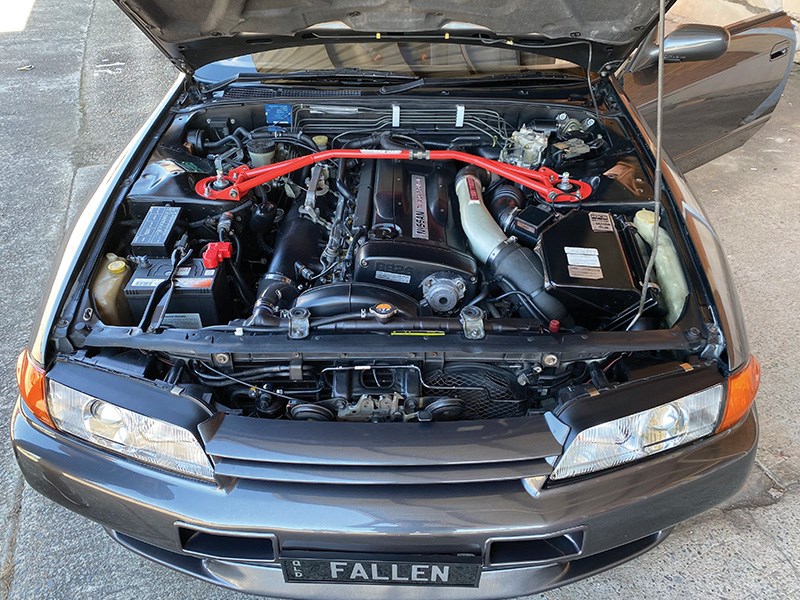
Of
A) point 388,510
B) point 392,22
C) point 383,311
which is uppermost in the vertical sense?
point 392,22

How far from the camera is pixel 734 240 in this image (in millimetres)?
3145

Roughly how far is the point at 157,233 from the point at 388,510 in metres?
1.05

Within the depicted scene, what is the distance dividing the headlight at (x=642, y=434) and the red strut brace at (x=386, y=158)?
A: 0.80 m

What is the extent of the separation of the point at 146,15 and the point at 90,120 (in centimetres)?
284

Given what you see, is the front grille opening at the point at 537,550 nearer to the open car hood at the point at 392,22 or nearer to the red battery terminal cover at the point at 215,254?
the red battery terminal cover at the point at 215,254

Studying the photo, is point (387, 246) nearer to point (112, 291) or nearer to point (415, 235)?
point (415, 235)

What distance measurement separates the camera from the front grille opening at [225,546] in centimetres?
133

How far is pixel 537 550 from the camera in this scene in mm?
1333

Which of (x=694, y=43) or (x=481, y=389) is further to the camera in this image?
(x=694, y=43)

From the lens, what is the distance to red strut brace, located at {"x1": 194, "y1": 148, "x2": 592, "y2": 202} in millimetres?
1957

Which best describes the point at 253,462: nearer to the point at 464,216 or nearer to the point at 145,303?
the point at 145,303

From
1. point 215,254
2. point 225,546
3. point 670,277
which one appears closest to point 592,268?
point 670,277

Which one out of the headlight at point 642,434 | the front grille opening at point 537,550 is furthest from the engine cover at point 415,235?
the front grille opening at point 537,550

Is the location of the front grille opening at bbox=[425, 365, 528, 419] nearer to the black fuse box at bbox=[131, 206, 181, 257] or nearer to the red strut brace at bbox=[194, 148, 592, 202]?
the red strut brace at bbox=[194, 148, 592, 202]
